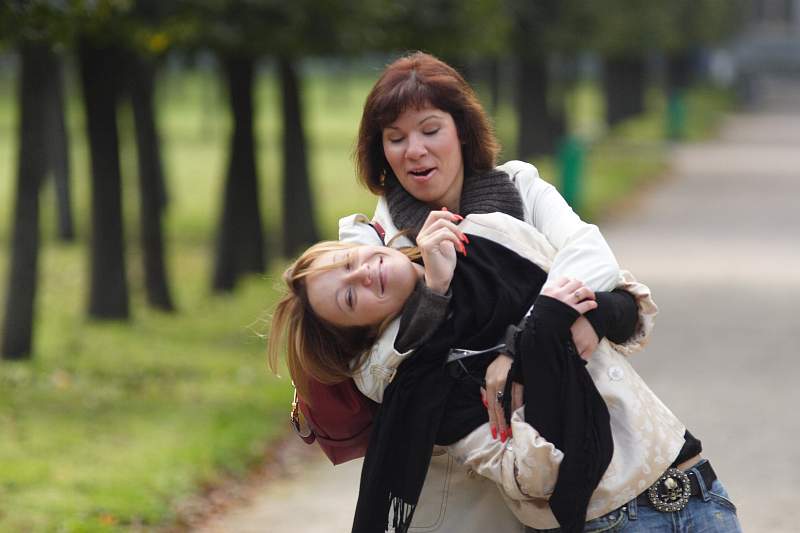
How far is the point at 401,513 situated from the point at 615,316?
1.87ft

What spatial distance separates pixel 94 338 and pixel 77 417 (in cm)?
369

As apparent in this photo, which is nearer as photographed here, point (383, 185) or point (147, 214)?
point (383, 185)

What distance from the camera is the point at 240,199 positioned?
49.3 ft

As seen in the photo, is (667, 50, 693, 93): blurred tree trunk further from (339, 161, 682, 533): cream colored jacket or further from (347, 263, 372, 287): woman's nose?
(347, 263, 372, 287): woman's nose

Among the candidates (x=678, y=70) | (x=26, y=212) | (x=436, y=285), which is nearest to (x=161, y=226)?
(x=26, y=212)

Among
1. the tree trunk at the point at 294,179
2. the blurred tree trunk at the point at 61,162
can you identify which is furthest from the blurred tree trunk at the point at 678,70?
the tree trunk at the point at 294,179

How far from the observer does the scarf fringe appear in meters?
2.98

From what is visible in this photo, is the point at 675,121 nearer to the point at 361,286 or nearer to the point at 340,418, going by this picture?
the point at 340,418

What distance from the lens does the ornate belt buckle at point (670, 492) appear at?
303cm

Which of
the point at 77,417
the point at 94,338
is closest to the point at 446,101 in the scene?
the point at 77,417

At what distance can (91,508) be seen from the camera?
6.27 meters

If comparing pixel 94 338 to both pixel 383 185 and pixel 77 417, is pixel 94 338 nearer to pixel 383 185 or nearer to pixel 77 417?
pixel 77 417

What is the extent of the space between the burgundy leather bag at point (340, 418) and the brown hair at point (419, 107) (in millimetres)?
451

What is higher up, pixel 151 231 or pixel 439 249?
pixel 439 249
